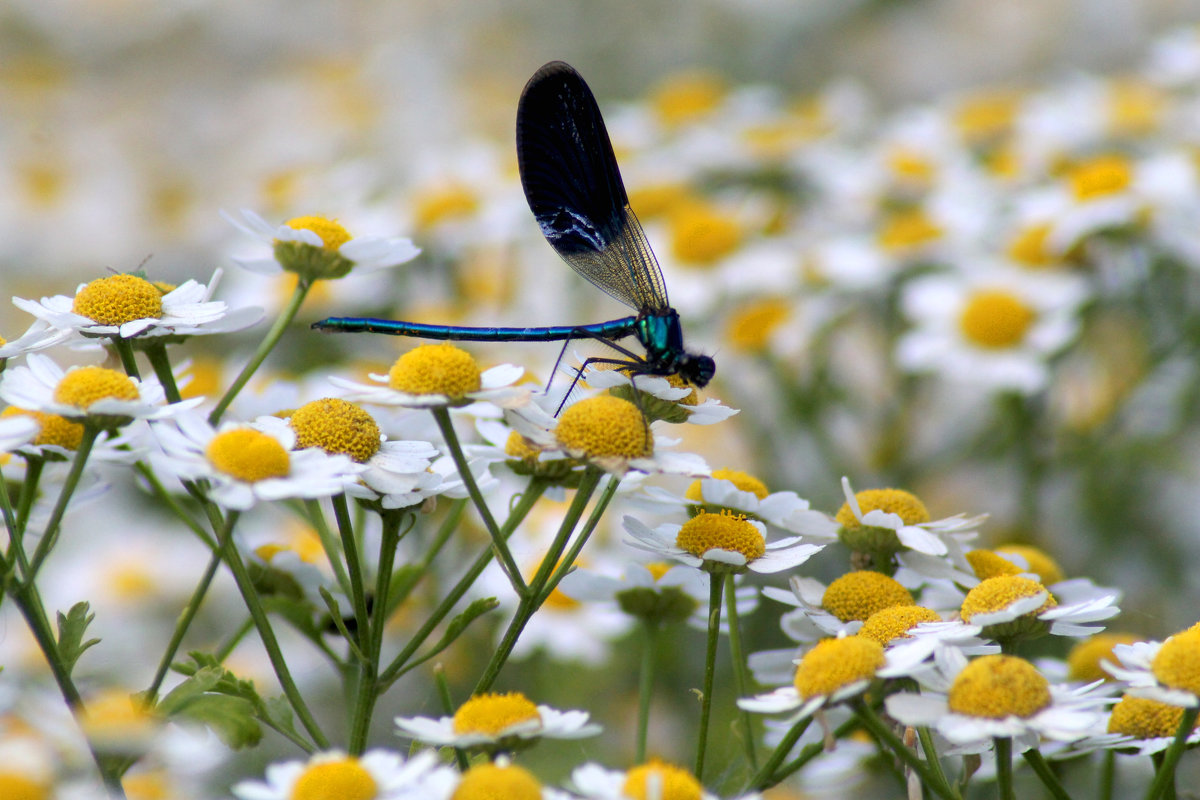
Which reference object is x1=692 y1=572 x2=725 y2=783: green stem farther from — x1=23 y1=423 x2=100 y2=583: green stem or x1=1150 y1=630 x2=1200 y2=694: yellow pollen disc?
x1=23 y1=423 x2=100 y2=583: green stem

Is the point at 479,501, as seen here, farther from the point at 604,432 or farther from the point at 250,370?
the point at 250,370

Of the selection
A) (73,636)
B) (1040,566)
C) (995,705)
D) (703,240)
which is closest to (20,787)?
(73,636)

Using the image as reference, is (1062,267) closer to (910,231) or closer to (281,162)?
(910,231)

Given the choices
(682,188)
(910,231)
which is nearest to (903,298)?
(910,231)

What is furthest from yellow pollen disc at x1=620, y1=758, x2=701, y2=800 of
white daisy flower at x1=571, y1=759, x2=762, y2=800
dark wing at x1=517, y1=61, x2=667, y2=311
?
dark wing at x1=517, y1=61, x2=667, y2=311

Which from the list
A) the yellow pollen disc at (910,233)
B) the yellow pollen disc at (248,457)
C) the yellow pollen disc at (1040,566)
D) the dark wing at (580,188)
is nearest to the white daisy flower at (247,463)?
the yellow pollen disc at (248,457)
